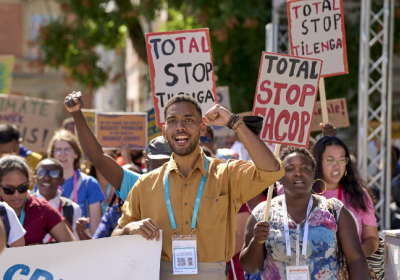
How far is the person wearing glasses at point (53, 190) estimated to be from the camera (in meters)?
5.63

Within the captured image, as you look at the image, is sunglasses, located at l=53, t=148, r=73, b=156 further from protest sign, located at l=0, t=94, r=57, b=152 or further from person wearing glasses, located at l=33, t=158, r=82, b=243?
protest sign, located at l=0, t=94, r=57, b=152

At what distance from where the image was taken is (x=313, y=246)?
4.03 metres

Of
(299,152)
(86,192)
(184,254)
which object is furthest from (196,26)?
(184,254)

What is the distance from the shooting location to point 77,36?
47.9ft

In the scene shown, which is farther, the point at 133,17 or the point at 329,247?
the point at 133,17

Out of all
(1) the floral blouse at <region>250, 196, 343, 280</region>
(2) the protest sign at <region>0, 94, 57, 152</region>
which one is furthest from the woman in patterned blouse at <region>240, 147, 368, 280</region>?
(2) the protest sign at <region>0, 94, 57, 152</region>

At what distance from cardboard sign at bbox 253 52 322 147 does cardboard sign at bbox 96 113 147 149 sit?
324cm

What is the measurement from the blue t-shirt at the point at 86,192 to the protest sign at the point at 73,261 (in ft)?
7.61

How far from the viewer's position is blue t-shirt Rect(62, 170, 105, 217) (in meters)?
6.27

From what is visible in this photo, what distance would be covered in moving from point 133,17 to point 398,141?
598 centimetres

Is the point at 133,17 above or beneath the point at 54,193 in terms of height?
above

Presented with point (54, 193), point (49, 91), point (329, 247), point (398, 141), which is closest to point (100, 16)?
point (398, 141)

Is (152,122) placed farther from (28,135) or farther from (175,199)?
(175,199)

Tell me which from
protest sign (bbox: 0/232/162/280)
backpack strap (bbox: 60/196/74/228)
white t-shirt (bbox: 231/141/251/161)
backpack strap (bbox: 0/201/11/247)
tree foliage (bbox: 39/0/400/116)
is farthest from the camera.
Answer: tree foliage (bbox: 39/0/400/116)
